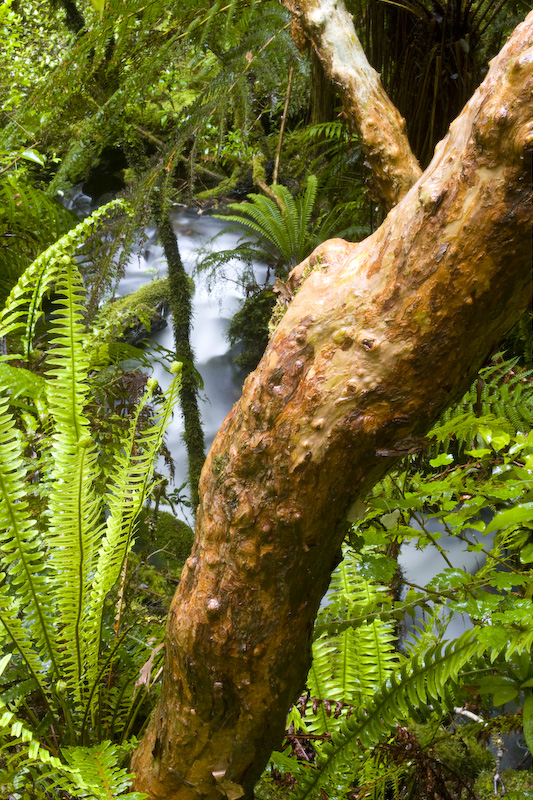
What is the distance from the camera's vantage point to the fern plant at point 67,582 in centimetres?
88

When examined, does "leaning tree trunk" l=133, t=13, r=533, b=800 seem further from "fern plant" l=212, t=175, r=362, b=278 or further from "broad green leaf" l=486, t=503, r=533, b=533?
"fern plant" l=212, t=175, r=362, b=278

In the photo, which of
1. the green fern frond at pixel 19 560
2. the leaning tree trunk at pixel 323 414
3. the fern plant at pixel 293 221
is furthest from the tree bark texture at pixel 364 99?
the fern plant at pixel 293 221

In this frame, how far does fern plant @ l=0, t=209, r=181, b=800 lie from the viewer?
2.87ft

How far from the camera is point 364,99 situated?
3.99 feet

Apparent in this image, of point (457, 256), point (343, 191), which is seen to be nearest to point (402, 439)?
point (457, 256)

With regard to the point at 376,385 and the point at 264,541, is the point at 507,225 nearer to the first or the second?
the point at 376,385

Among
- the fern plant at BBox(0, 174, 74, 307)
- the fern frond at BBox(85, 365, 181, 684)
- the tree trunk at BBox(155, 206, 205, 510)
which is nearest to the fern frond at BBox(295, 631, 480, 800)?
the fern frond at BBox(85, 365, 181, 684)

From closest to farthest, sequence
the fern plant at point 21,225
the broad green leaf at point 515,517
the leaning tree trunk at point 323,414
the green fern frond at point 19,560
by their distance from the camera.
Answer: the leaning tree trunk at point 323,414
the broad green leaf at point 515,517
the green fern frond at point 19,560
the fern plant at point 21,225

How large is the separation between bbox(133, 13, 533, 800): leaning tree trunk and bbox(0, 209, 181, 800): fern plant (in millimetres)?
203

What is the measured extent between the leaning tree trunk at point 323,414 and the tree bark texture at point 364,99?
19.8 inches

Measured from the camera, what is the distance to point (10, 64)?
3.74 m

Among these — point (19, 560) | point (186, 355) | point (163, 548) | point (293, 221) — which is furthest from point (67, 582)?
point (293, 221)

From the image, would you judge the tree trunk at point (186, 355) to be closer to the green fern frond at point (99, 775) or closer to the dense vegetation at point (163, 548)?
the dense vegetation at point (163, 548)

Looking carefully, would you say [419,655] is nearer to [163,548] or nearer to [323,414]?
[323,414]
